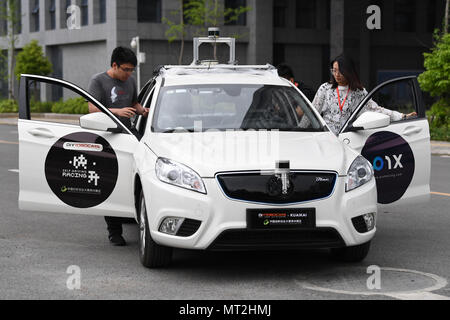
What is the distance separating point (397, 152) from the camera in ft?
25.9

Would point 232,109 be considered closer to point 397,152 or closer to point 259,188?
point 259,188

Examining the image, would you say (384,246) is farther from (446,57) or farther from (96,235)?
(446,57)

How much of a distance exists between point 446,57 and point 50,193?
16.9 m

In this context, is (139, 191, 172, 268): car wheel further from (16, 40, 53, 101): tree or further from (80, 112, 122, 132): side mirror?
(16, 40, 53, 101): tree

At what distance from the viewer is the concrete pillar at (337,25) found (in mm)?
45469

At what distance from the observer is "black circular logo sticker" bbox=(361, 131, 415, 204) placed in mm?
7828

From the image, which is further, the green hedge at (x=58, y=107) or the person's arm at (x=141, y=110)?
the green hedge at (x=58, y=107)

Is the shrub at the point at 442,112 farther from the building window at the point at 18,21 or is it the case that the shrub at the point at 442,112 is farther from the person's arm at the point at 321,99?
the building window at the point at 18,21

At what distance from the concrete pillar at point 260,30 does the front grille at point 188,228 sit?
123 ft

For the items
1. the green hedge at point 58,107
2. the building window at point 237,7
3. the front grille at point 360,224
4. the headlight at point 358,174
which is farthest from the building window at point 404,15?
the front grille at point 360,224

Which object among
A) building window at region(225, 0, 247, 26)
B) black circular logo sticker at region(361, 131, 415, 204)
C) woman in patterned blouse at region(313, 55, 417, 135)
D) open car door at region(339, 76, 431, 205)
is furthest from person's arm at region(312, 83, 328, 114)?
building window at region(225, 0, 247, 26)

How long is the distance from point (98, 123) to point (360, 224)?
245 centimetres

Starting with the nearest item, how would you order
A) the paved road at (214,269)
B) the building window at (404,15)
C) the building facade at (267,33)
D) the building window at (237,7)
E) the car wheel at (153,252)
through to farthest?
the paved road at (214,269)
the car wheel at (153,252)
the building facade at (267,33)
the building window at (237,7)
the building window at (404,15)

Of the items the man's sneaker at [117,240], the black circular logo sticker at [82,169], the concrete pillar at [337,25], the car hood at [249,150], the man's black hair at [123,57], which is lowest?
the man's sneaker at [117,240]
